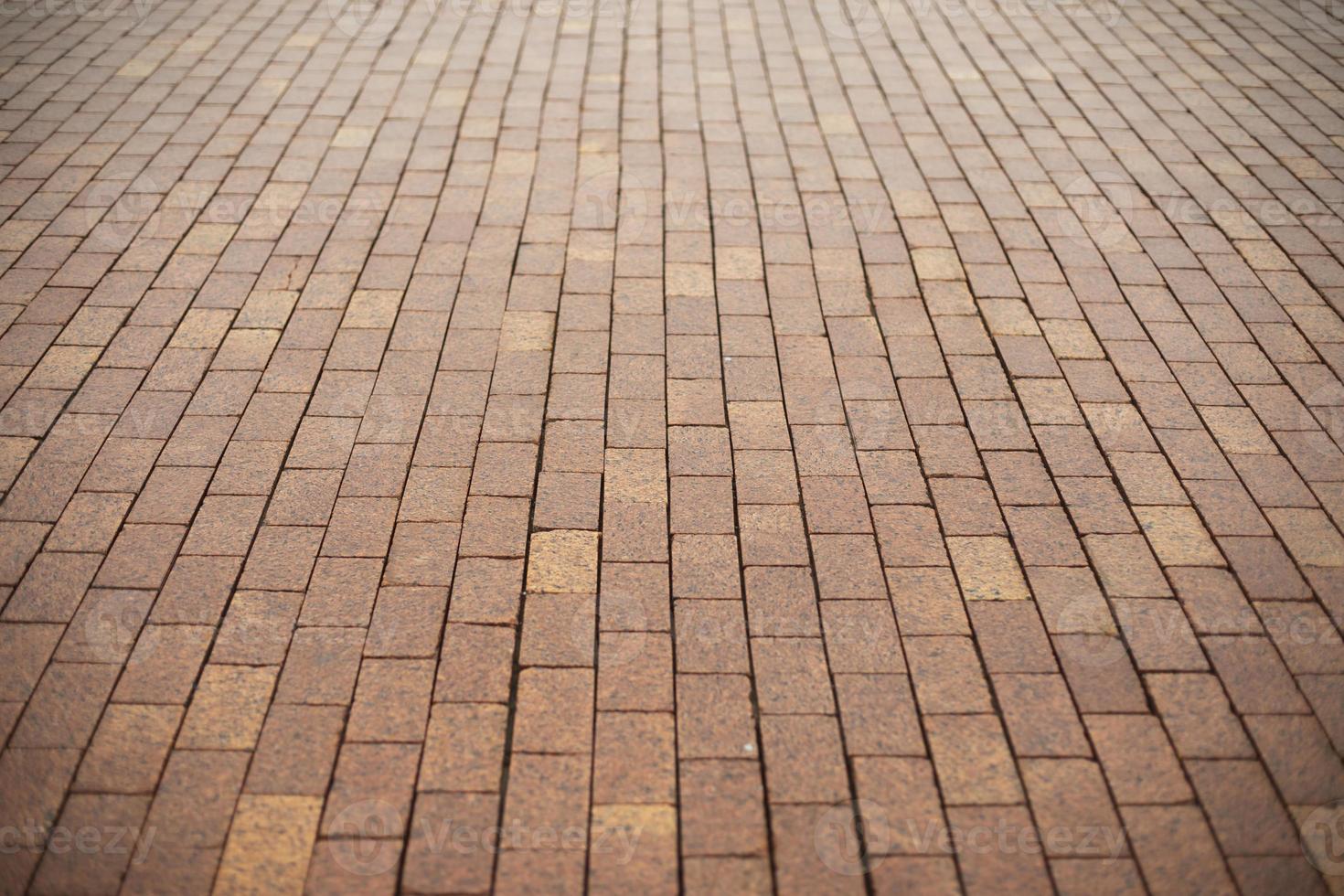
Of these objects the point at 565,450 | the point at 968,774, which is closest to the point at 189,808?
the point at 565,450

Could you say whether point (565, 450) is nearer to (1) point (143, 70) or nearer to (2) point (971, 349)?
(2) point (971, 349)

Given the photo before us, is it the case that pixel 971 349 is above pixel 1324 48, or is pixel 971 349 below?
below

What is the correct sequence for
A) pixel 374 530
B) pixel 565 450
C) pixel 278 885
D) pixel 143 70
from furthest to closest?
1. pixel 143 70
2. pixel 565 450
3. pixel 374 530
4. pixel 278 885

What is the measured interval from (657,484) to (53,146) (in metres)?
4.63

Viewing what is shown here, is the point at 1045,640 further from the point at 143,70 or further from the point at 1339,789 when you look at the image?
the point at 143,70

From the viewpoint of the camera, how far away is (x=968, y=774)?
256cm

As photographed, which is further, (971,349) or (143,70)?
(143,70)

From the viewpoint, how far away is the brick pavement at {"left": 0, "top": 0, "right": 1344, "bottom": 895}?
8.09ft

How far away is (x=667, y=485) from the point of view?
3432 millimetres

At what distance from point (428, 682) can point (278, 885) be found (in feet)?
2.20

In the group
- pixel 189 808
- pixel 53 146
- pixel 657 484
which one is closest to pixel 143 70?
pixel 53 146

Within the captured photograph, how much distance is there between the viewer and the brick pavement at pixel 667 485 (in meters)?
2.47

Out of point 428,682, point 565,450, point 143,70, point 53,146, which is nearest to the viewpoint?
point 428,682

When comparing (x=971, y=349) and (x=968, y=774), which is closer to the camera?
(x=968, y=774)
